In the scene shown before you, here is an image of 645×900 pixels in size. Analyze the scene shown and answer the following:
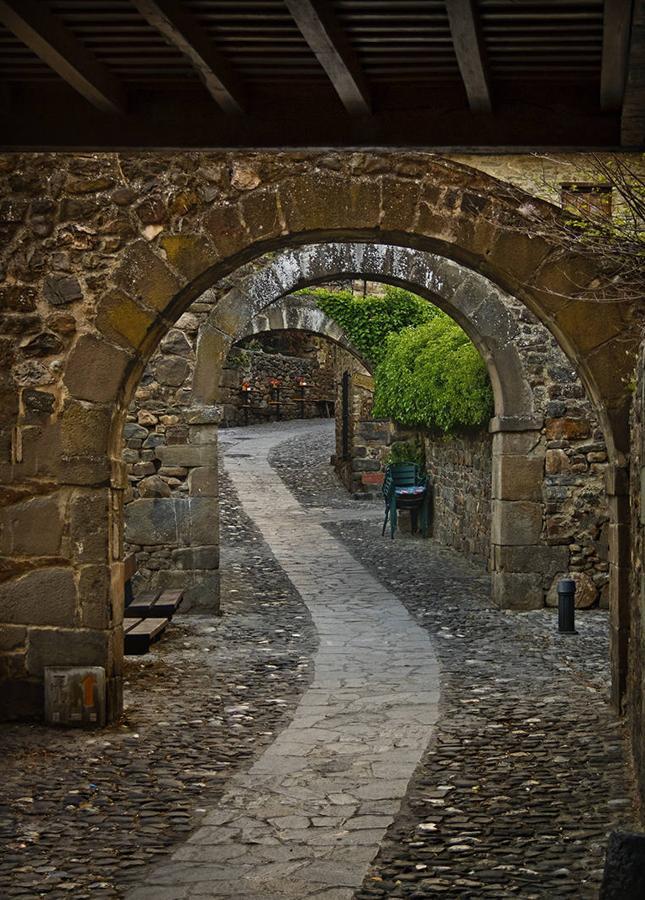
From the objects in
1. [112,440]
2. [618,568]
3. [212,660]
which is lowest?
[212,660]

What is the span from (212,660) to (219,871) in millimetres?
4066

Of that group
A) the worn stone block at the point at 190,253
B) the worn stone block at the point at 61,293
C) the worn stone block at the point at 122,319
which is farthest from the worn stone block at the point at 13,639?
the worn stone block at the point at 190,253

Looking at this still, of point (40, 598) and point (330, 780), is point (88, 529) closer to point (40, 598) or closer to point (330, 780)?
point (40, 598)

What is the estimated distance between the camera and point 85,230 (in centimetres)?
604

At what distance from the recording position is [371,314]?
18156 millimetres

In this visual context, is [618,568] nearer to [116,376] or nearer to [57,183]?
[116,376]

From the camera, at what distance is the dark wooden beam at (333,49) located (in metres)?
3.21

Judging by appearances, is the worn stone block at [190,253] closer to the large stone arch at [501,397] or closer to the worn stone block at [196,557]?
the large stone arch at [501,397]

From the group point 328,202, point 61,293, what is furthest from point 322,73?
point 61,293

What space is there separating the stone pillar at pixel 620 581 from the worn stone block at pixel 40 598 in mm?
2713

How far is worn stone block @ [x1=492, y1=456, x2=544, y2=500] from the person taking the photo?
33.6 ft

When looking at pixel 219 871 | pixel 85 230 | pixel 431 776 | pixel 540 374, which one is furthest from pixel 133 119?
pixel 540 374

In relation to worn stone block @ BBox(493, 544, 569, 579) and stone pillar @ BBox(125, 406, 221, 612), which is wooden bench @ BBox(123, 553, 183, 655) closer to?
stone pillar @ BBox(125, 406, 221, 612)

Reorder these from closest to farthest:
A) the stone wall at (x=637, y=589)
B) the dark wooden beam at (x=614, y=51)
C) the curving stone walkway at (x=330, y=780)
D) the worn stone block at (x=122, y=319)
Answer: the dark wooden beam at (x=614, y=51) → the curving stone walkway at (x=330, y=780) → the stone wall at (x=637, y=589) → the worn stone block at (x=122, y=319)
